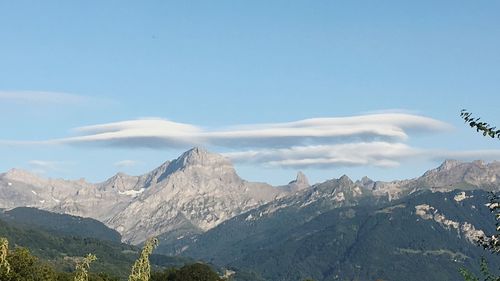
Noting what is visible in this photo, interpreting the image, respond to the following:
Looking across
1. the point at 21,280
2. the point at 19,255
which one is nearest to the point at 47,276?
the point at 19,255

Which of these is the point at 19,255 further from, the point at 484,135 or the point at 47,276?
the point at 484,135

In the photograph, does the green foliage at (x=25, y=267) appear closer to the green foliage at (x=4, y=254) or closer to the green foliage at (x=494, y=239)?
the green foliage at (x=4, y=254)

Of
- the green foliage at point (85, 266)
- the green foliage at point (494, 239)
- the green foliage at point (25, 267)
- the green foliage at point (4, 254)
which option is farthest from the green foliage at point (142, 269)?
the green foliage at point (25, 267)

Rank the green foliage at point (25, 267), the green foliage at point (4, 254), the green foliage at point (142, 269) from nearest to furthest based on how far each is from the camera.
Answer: the green foliage at point (4, 254), the green foliage at point (142, 269), the green foliage at point (25, 267)

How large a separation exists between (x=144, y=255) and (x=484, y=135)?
12731mm

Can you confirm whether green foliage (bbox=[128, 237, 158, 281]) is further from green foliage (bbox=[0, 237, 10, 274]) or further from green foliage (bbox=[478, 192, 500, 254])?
green foliage (bbox=[478, 192, 500, 254])

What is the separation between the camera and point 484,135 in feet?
84.9

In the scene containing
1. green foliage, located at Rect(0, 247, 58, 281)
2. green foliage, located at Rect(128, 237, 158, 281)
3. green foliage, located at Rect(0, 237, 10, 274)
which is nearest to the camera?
green foliage, located at Rect(0, 237, 10, 274)

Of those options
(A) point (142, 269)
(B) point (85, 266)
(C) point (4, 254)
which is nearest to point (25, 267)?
(B) point (85, 266)

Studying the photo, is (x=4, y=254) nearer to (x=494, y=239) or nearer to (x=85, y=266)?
(x=85, y=266)

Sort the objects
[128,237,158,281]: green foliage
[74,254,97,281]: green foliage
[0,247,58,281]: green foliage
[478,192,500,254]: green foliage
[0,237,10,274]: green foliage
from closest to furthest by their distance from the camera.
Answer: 1. [0,237,10,274]: green foliage
2. [74,254,97,281]: green foliage
3. [128,237,158,281]: green foliage
4. [478,192,500,254]: green foliage
5. [0,247,58,281]: green foliage

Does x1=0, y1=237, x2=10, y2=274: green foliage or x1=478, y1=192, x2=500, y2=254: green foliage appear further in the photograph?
x1=478, y1=192, x2=500, y2=254: green foliage

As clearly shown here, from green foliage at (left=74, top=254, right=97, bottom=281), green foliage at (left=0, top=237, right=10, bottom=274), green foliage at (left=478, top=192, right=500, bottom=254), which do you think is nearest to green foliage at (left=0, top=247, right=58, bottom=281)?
green foliage at (left=74, top=254, right=97, bottom=281)

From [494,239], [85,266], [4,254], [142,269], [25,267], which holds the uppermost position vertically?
[494,239]
